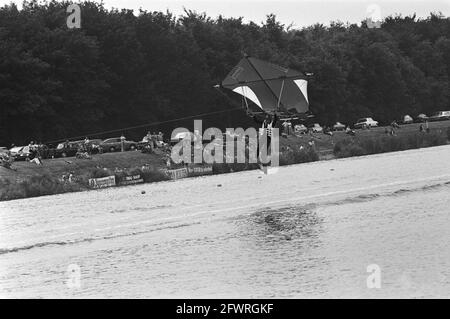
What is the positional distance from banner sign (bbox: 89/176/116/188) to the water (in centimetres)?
1172

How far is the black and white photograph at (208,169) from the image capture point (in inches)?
812

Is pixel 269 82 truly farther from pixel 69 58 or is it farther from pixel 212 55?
pixel 212 55

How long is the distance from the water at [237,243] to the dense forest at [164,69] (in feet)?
135

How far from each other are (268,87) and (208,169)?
67.9 feet

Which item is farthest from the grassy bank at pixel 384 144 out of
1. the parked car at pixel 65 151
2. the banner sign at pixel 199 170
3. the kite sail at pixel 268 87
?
the kite sail at pixel 268 87

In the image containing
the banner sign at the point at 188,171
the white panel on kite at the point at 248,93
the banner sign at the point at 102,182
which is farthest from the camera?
the banner sign at the point at 188,171

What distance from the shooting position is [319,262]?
2175cm

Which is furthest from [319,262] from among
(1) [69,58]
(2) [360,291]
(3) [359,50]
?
(3) [359,50]

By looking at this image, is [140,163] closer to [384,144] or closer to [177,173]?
[177,173]

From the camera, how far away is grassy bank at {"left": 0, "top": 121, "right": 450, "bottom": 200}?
5069cm

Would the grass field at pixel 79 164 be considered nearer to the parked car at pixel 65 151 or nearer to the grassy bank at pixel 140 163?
the grassy bank at pixel 140 163

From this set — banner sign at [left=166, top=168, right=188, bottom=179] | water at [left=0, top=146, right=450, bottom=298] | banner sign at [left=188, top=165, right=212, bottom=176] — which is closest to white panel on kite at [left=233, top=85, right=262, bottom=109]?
water at [left=0, top=146, right=450, bottom=298]
